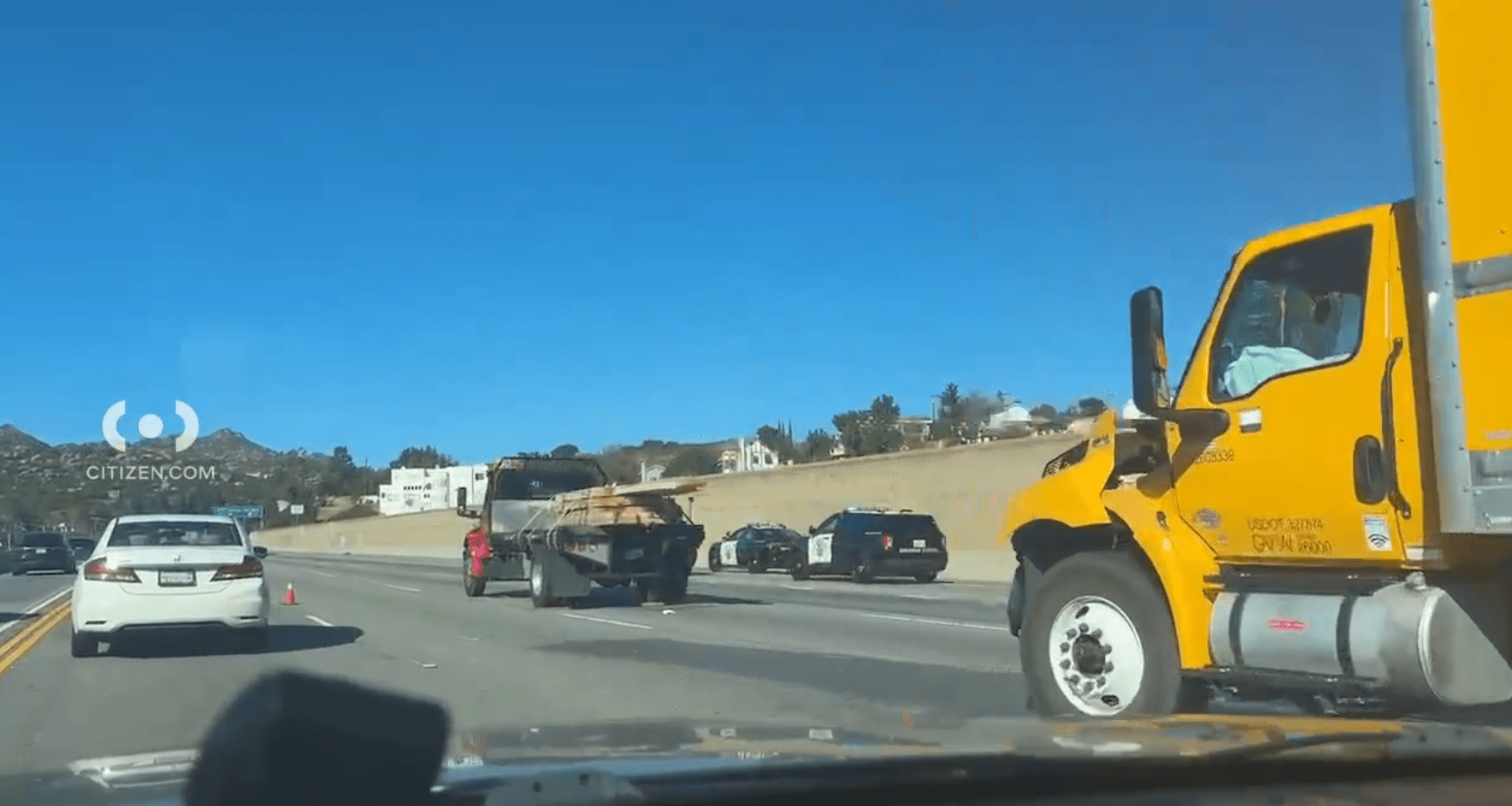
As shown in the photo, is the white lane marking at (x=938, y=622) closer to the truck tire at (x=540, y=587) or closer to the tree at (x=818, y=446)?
the truck tire at (x=540, y=587)

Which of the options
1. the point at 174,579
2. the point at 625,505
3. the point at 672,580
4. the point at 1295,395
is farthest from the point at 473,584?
the point at 1295,395

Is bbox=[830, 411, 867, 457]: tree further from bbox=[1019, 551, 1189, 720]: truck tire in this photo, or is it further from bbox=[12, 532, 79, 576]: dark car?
bbox=[1019, 551, 1189, 720]: truck tire

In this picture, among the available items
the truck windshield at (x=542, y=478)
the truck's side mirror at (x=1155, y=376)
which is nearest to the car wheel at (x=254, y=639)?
the truck windshield at (x=542, y=478)

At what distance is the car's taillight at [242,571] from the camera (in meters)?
15.3

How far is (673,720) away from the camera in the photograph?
5387 mm

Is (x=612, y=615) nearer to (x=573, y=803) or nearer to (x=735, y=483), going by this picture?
(x=573, y=803)

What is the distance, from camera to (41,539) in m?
48.7

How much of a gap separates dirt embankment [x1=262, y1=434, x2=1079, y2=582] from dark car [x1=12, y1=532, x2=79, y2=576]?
2115cm

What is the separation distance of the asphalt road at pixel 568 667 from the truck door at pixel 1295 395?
6.21 feet

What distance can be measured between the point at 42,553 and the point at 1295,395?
4953cm

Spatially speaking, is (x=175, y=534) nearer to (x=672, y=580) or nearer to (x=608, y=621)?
(x=608, y=621)

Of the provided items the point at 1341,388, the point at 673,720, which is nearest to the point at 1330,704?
the point at 1341,388

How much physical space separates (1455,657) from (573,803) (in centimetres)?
456

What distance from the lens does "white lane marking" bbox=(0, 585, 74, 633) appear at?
71.1 ft
